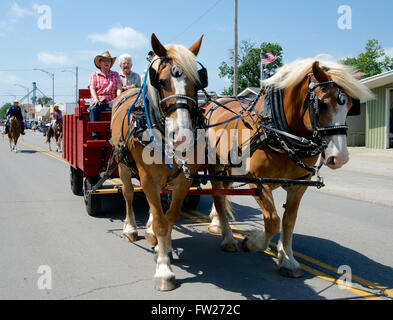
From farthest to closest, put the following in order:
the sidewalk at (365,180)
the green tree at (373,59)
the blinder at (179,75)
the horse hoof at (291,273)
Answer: the green tree at (373,59) < the sidewalk at (365,180) < the horse hoof at (291,273) < the blinder at (179,75)

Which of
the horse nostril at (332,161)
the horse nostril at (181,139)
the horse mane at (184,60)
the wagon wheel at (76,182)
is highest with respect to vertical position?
the horse mane at (184,60)

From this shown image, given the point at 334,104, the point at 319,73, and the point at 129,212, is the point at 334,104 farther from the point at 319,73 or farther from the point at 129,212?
the point at 129,212

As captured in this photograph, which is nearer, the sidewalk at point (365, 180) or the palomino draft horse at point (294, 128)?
the palomino draft horse at point (294, 128)

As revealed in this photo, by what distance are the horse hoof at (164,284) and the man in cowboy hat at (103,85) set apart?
3459mm

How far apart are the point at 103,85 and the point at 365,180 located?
818cm

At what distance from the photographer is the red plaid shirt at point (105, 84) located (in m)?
6.68

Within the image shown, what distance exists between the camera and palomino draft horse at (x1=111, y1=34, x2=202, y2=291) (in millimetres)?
3488

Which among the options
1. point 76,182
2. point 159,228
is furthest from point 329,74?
point 76,182

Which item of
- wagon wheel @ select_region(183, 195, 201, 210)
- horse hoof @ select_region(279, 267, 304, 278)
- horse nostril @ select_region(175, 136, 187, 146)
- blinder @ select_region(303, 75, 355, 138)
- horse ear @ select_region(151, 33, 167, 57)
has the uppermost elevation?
horse ear @ select_region(151, 33, 167, 57)

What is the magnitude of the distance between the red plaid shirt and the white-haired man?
0.15 m

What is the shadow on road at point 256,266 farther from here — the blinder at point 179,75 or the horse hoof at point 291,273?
the blinder at point 179,75

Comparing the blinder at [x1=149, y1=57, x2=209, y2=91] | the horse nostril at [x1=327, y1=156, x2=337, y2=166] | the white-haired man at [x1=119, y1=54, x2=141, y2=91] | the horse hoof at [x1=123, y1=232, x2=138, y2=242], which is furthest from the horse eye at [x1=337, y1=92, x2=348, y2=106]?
the white-haired man at [x1=119, y1=54, x2=141, y2=91]

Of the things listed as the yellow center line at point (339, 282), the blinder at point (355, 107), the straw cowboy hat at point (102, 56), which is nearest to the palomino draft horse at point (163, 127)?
the blinder at point (355, 107)

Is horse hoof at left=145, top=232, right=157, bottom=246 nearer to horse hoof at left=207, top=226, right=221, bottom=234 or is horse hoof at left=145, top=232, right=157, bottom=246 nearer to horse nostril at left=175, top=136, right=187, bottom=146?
horse hoof at left=207, top=226, right=221, bottom=234
